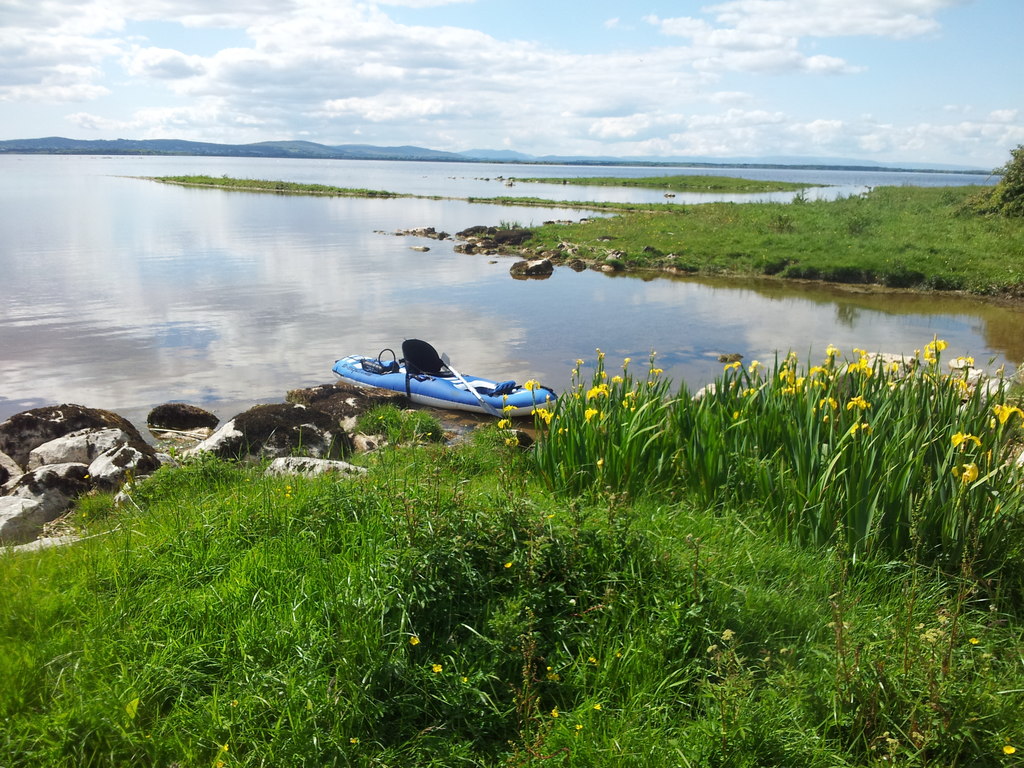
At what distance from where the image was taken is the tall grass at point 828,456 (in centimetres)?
426

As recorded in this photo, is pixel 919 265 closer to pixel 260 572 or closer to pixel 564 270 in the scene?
pixel 564 270

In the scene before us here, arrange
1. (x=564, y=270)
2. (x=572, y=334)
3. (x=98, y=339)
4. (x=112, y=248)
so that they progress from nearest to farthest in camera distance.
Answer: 1. (x=98, y=339)
2. (x=572, y=334)
3. (x=564, y=270)
4. (x=112, y=248)

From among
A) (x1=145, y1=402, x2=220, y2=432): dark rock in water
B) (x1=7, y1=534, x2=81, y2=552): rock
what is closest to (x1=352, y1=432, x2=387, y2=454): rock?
(x1=145, y1=402, x2=220, y2=432): dark rock in water

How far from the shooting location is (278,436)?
8.37 metres

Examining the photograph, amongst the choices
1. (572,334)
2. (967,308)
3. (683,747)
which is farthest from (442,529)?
(967,308)

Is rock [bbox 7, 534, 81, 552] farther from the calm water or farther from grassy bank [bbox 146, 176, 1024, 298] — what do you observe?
grassy bank [bbox 146, 176, 1024, 298]

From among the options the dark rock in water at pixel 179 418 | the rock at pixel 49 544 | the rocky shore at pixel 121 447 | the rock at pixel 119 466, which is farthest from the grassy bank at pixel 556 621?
the dark rock in water at pixel 179 418

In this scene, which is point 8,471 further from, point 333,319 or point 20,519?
point 333,319

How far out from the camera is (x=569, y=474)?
538 centimetres

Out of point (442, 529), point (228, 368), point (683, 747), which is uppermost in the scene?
point (442, 529)

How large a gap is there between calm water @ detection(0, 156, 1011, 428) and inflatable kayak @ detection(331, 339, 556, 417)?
1.06 metres

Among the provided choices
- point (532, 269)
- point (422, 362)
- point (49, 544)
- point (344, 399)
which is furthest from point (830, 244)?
point (49, 544)

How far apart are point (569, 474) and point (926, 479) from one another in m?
2.26

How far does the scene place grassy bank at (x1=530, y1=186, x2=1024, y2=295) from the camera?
23359mm
